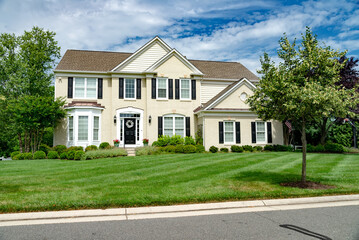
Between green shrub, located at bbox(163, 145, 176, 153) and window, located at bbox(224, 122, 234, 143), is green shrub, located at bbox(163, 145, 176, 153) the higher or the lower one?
the lower one

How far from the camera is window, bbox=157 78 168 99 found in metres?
22.7

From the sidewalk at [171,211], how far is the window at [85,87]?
1696cm

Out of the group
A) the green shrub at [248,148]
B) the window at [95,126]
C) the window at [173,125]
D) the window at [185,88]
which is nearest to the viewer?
the window at [95,126]

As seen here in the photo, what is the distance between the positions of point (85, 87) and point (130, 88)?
361 centimetres

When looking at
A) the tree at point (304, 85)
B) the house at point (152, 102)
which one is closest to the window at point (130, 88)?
the house at point (152, 102)

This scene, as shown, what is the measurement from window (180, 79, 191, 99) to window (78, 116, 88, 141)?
800 cm

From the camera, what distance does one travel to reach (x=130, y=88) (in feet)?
74.4

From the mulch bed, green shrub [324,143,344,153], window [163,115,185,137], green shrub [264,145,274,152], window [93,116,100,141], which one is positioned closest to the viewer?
the mulch bed

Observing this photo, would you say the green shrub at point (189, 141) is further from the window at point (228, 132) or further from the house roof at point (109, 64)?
the house roof at point (109, 64)

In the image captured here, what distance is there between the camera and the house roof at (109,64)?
22439 millimetres

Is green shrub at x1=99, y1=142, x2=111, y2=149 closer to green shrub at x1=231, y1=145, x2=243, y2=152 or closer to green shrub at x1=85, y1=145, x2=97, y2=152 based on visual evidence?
green shrub at x1=85, y1=145, x2=97, y2=152

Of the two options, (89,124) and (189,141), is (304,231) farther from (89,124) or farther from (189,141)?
(89,124)

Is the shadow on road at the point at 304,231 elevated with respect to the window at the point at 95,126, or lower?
lower

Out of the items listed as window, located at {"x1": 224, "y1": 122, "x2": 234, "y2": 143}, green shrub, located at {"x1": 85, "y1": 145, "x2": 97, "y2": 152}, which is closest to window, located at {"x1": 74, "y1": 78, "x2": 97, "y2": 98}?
green shrub, located at {"x1": 85, "y1": 145, "x2": 97, "y2": 152}
